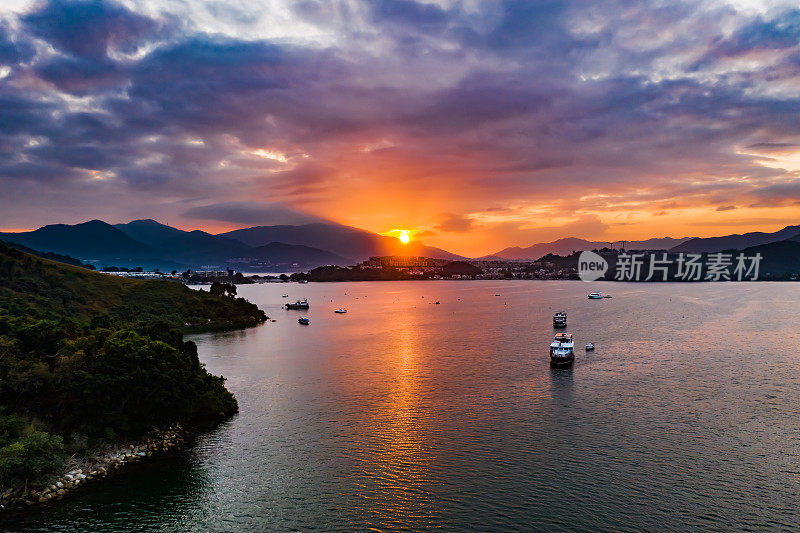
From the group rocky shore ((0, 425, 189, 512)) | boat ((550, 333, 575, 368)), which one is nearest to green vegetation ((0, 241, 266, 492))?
rocky shore ((0, 425, 189, 512))

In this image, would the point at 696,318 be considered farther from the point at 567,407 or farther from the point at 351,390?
the point at 351,390

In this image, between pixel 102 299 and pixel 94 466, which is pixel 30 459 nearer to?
pixel 94 466

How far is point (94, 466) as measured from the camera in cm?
4509

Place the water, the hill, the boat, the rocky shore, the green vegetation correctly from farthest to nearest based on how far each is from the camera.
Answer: the hill
the boat
the green vegetation
the rocky shore
the water

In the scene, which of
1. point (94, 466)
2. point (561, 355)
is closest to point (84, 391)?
point (94, 466)

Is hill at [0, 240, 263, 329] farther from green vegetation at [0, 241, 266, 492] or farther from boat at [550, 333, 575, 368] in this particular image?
boat at [550, 333, 575, 368]

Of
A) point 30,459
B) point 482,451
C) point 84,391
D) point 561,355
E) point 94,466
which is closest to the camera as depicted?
point 30,459

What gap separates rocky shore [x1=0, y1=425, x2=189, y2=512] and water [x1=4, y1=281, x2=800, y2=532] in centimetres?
208

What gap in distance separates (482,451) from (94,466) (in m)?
39.9

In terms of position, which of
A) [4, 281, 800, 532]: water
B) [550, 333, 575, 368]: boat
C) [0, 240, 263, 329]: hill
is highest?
[0, 240, 263, 329]: hill

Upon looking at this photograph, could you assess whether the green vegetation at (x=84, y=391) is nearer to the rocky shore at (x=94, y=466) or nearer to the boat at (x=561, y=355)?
the rocky shore at (x=94, y=466)

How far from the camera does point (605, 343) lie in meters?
118

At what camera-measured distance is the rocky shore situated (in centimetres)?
3922

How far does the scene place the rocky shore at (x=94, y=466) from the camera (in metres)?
39.2
